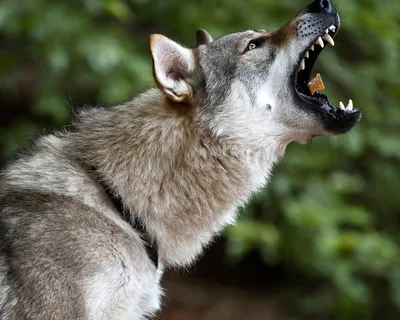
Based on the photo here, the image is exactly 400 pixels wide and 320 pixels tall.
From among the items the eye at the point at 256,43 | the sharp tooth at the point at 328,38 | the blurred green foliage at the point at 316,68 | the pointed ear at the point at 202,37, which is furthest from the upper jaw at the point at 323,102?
the blurred green foliage at the point at 316,68

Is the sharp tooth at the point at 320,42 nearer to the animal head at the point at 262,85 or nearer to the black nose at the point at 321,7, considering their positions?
the animal head at the point at 262,85

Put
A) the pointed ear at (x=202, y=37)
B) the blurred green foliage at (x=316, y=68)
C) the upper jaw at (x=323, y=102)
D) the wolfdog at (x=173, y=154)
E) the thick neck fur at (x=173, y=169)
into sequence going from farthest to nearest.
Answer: the blurred green foliage at (x=316, y=68) → the pointed ear at (x=202, y=37) → the upper jaw at (x=323, y=102) → the thick neck fur at (x=173, y=169) → the wolfdog at (x=173, y=154)

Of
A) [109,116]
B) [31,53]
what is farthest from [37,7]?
[109,116]

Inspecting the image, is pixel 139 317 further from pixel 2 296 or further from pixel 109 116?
pixel 109 116

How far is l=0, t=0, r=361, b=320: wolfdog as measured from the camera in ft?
11.9

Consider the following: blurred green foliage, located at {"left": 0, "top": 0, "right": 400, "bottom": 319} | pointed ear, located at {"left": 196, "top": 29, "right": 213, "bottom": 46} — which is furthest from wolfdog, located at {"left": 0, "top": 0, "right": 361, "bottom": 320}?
blurred green foliage, located at {"left": 0, "top": 0, "right": 400, "bottom": 319}

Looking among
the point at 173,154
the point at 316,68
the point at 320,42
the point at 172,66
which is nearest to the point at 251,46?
the point at 320,42

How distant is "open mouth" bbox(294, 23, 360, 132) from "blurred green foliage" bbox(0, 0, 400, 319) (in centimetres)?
177

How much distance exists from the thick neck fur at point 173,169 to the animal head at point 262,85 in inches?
3.6

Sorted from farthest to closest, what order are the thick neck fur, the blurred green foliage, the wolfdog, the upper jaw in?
the blurred green foliage
the upper jaw
the thick neck fur
the wolfdog

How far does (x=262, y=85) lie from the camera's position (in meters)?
3.96

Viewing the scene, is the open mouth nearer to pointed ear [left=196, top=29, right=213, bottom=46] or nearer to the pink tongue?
the pink tongue

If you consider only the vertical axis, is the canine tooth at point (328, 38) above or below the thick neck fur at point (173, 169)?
above

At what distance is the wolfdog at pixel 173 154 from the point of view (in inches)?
143
